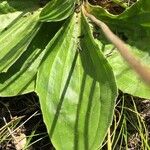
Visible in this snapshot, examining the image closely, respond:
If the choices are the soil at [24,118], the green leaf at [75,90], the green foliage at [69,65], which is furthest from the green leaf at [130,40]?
the soil at [24,118]

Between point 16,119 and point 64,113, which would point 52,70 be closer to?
point 64,113

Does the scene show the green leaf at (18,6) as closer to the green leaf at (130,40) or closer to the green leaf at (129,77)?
the green leaf at (130,40)

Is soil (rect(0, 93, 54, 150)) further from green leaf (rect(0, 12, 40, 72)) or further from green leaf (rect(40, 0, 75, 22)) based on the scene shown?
green leaf (rect(40, 0, 75, 22))

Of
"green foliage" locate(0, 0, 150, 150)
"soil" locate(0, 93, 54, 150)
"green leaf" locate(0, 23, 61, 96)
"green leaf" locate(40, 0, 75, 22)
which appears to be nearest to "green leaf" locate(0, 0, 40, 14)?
"green foliage" locate(0, 0, 150, 150)

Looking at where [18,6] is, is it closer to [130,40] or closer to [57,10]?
[57,10]

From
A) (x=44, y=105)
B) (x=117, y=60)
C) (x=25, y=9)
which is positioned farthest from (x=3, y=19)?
(x=117, y=60)

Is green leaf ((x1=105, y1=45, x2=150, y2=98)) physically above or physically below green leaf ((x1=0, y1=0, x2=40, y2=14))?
below
